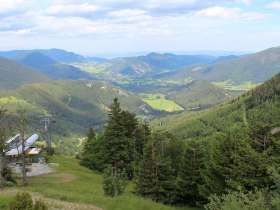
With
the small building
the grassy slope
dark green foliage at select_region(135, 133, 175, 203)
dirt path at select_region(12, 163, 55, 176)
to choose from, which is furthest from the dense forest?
the small building

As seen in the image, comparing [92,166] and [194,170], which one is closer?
[194,170]

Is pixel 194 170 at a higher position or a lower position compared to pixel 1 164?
lower

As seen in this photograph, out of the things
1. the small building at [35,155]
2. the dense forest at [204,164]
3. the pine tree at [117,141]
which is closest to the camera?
the dense forest at [204,164]

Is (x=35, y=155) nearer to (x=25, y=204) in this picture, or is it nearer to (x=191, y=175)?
(x=191, y=175)

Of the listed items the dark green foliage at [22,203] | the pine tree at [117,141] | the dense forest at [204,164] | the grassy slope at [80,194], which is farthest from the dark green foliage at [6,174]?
the dark green foliage at [22,203]

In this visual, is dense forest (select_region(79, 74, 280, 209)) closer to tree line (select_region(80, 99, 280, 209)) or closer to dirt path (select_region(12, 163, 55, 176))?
tree line (select_region(80, 99, 280, 209))

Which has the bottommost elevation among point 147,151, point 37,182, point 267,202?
point 37,182

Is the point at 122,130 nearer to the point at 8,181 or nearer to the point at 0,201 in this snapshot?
the point at 8,181

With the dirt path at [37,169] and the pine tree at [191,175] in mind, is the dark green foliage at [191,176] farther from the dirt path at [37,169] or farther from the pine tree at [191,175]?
the dirt path at [37,169]

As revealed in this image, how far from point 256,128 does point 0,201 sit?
2702cm

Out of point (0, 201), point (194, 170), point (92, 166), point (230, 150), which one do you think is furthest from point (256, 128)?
point (92, 166)

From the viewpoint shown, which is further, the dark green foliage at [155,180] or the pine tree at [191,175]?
the pine tree at [191,175]

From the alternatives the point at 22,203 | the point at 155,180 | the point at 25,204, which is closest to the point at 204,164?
the point at 155,180

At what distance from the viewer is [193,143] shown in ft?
180
